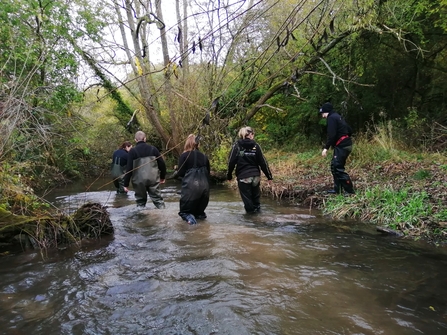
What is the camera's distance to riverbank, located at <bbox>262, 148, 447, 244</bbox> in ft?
18.4

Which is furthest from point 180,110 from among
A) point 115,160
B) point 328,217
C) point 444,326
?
point 444,326

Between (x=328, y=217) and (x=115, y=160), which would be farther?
(x=115, y=160)

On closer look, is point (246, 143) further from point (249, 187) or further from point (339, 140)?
point (339, 140)

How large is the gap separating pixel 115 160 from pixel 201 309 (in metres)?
9.26

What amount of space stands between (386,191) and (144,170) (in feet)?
17.0

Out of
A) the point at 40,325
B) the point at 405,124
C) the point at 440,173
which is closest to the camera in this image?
the point at 40,325

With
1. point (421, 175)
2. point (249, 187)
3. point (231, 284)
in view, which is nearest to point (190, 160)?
point (249, 187)

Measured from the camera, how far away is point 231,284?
3596 mm

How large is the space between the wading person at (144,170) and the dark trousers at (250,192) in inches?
73.8

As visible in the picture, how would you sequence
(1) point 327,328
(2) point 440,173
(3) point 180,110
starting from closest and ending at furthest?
(1) point 327,328, (2) point 440,173, (3) point 180,110

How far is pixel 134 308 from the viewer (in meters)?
3.19

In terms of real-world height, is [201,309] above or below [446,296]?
above

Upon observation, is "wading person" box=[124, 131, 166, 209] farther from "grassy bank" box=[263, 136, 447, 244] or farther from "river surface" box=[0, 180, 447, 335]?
"grassy bank" box=[263, 136, 447, 244]

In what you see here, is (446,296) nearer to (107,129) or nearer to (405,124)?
(405,124)
